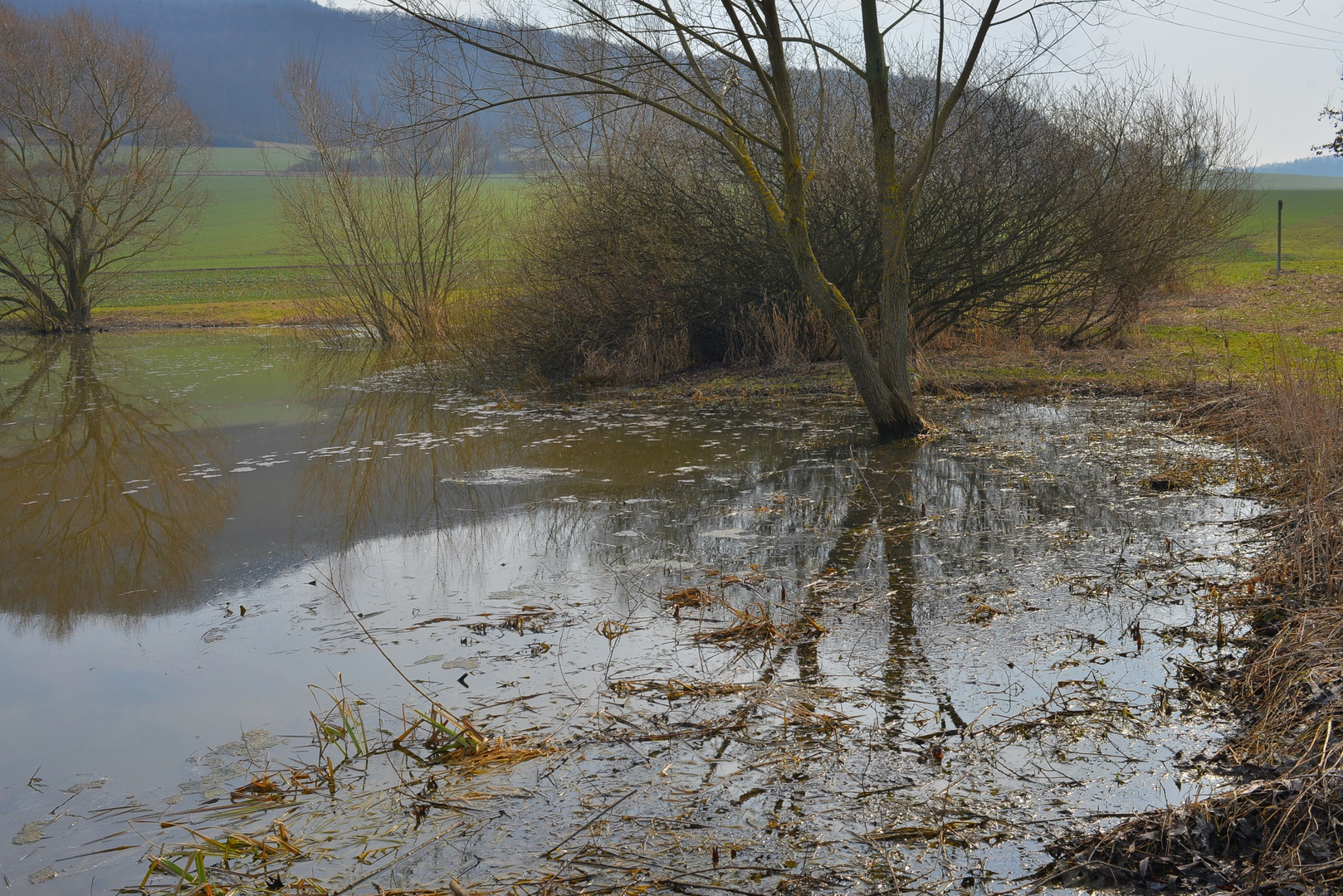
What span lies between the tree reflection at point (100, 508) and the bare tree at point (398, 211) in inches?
340

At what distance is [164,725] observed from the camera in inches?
166

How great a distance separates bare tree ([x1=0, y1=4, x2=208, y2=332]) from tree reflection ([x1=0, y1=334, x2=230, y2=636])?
16.7m

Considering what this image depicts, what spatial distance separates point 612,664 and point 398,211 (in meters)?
20.1

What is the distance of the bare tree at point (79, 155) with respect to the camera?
89.4ft

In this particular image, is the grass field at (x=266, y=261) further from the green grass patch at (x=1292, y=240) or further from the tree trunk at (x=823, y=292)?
the tree trunk at (x=823, y=292)

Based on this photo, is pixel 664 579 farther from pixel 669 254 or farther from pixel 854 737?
pixel 669 254

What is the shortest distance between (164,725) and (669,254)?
11246 mm

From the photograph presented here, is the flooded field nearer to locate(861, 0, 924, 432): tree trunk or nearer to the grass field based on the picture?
locate(861, 0, 924, 432): tree trunk

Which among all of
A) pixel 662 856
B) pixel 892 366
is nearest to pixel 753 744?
pixel 662 856

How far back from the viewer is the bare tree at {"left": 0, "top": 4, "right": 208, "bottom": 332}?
2725 cm

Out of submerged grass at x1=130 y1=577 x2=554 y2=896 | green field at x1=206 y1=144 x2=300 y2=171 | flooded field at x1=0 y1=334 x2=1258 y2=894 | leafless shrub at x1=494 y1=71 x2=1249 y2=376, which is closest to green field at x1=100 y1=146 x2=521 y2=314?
leafless shrub at x1=494 y1=71 x2=1249 y2=376

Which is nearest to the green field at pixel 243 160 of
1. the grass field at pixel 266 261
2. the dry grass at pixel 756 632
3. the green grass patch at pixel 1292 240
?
the grass field at pixel 266 261

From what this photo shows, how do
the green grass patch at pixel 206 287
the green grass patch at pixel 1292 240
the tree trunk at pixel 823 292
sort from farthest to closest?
the green grass patch at pixel 206 287
the green grass patch at pixel 1292 240
the tree trunk at pixel 823 292

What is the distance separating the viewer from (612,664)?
4.55m
